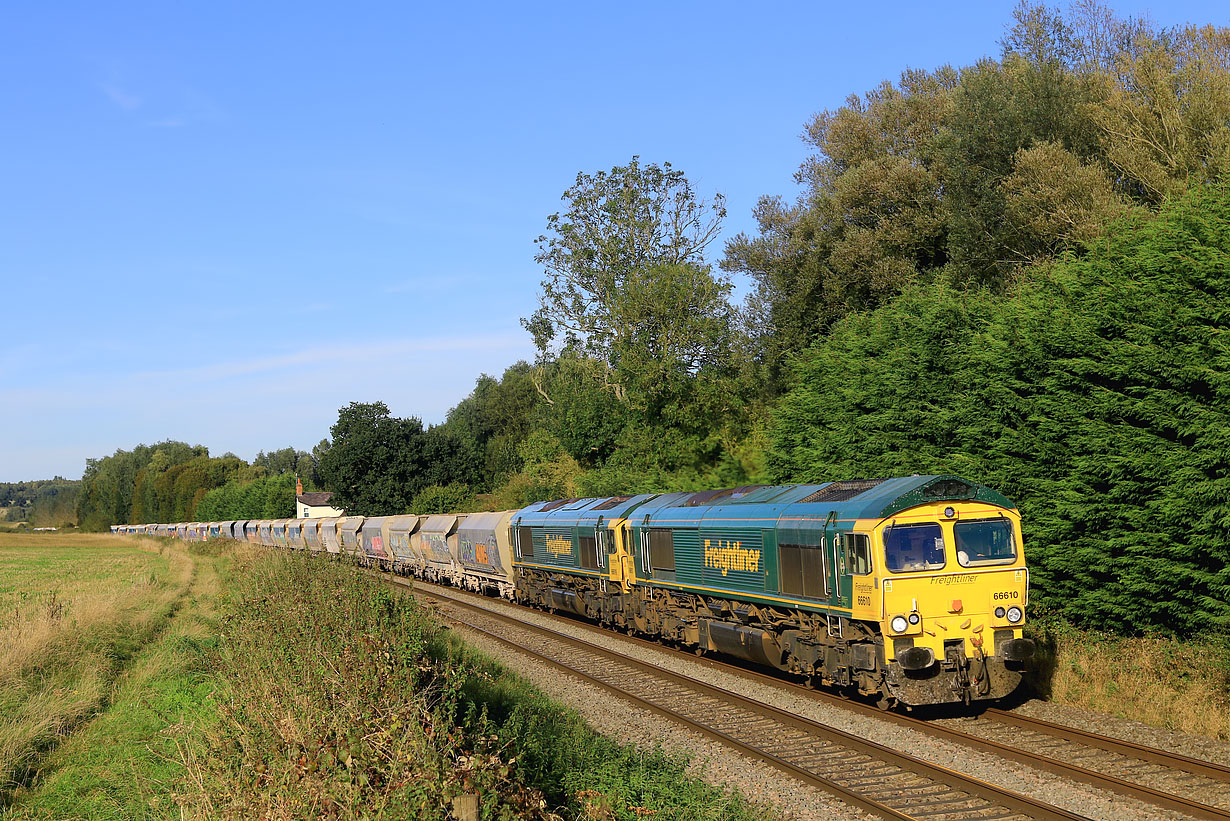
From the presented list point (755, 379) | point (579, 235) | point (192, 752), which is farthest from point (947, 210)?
point (192, 752)

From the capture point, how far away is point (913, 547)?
13.5m

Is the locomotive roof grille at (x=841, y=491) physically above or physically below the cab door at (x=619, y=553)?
above

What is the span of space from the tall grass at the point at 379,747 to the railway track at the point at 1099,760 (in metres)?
2.73

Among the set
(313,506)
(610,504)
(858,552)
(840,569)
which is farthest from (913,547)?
(313,506)

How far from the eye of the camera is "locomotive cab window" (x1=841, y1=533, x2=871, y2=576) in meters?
13.5

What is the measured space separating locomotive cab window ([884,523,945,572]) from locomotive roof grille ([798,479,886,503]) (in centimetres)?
150

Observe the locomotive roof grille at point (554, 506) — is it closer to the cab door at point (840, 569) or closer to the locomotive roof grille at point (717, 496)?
the locomotive roof grille at point (717, 496)

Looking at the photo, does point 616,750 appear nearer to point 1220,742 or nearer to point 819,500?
point 819,500

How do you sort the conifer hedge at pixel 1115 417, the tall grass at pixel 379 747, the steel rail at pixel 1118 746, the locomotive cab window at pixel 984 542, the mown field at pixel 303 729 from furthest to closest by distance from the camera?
1. the locomotive cab window at pixel 984 542
2. the conifer hedge at pixel 1115 417
3. the steel rail at pixel 1118 746
4. the mown field at pixel 303 729
5. the tall grass at pixel 379 747

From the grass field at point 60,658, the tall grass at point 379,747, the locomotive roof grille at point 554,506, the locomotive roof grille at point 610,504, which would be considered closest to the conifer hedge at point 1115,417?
the tall grass at point 379,747

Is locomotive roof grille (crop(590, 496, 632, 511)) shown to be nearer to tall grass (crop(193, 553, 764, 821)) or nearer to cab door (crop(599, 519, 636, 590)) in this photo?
cab door (crop(599, 519, 636, 590))

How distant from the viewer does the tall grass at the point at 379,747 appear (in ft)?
23.0

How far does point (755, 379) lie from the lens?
4472cm

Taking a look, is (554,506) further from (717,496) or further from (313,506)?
(313,506)
